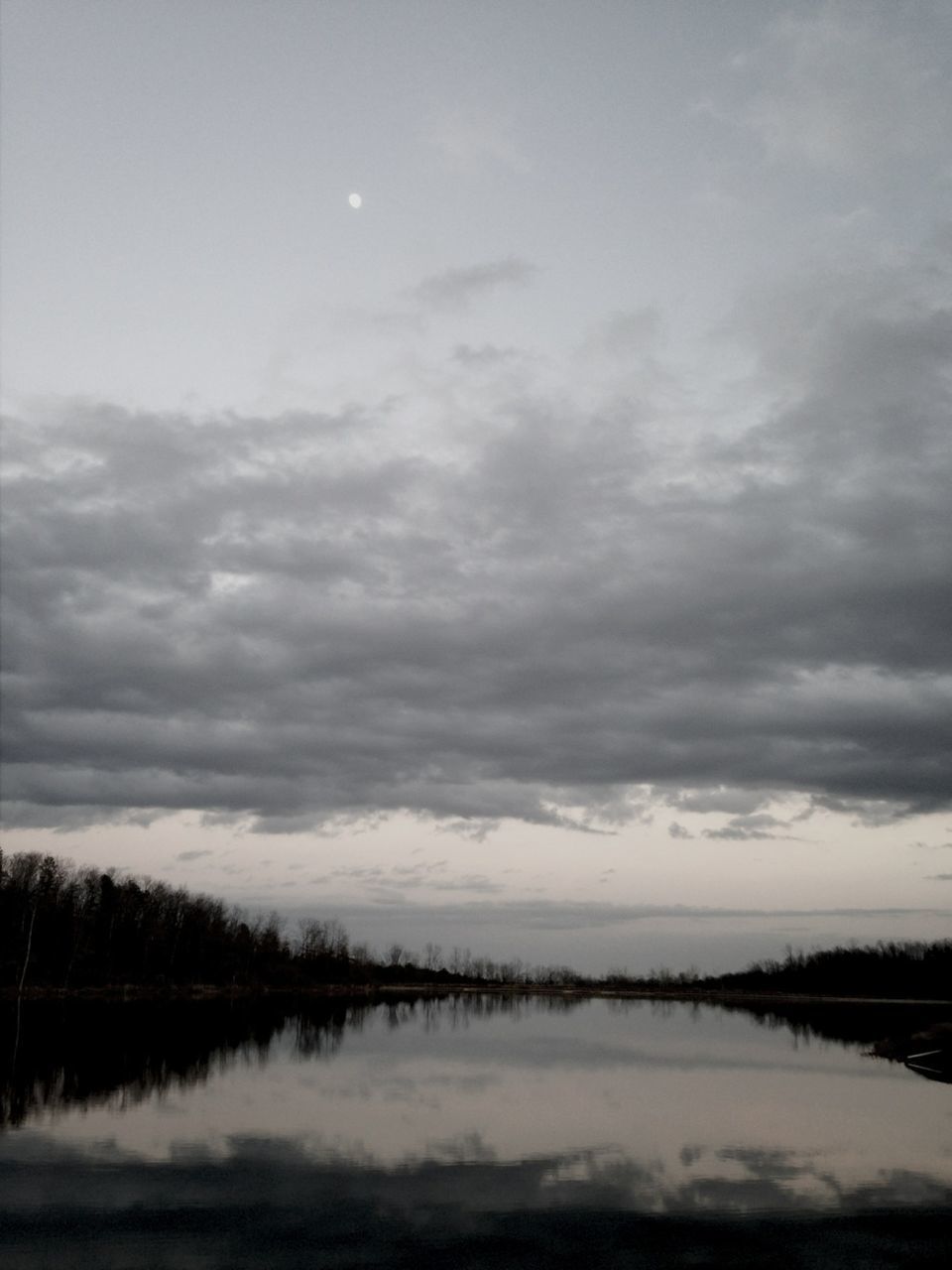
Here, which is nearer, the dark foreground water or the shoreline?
the dark foreground water

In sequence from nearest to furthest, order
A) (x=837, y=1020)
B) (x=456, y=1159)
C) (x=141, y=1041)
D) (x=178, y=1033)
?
(x=456, y=1159)
(x=141, y=1041)
(x=178, y=1033)
(x=837, y=1020)

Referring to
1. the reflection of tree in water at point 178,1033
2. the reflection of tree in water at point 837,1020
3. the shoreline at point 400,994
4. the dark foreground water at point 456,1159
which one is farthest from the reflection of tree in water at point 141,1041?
the reflection of tree in water at point 837,1020

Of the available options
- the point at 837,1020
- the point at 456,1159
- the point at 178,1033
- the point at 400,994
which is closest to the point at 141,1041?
the point at 178,1033

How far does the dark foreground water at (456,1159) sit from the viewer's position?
18547 mm

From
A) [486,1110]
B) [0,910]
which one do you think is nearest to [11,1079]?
[486,1110]

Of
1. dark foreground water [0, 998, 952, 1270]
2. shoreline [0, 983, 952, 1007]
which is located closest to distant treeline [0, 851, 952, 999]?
shoreline [0, 983, 952, 1007]

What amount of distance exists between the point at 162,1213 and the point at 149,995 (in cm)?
10265

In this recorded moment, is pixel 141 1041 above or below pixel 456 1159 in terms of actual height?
below

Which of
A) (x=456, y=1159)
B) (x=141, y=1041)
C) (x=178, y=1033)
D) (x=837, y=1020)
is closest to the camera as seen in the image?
(x=456, y=1159)

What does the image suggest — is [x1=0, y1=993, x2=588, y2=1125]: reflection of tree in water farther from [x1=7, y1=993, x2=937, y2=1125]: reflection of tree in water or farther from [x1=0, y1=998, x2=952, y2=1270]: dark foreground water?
[x1=0, y1=998, x2=952, y2=1270]: dark foreground water

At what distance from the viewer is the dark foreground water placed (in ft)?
60.8

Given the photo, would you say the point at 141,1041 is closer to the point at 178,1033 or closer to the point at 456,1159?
the point at 178,1033

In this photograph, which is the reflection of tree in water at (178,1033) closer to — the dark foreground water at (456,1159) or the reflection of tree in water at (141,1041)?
the reflection of tree in water at (141,1041)

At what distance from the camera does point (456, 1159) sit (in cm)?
2641
